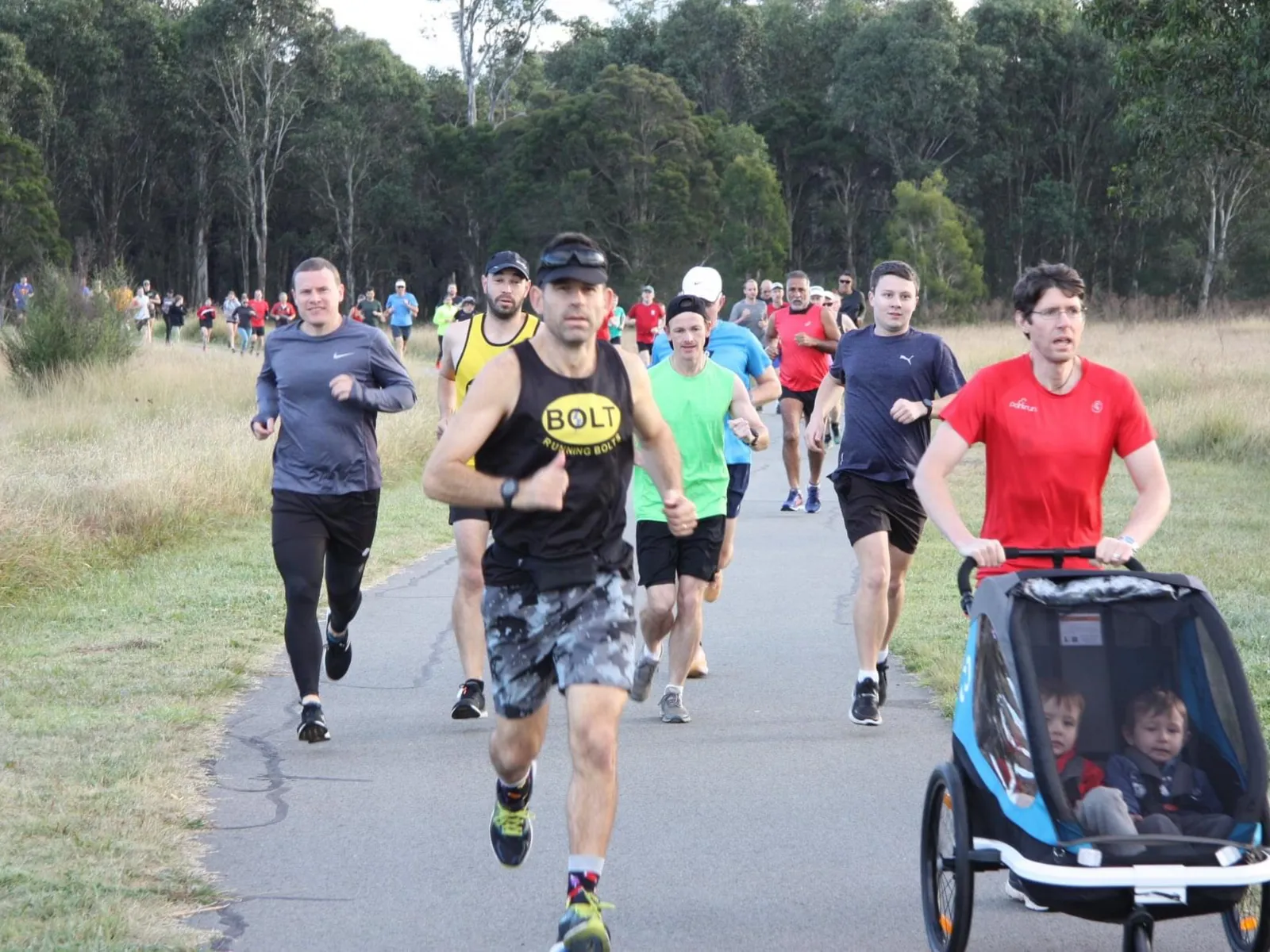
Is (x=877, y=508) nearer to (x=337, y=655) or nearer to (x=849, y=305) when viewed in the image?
(x=337, y=655)

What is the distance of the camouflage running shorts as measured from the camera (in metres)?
4.96

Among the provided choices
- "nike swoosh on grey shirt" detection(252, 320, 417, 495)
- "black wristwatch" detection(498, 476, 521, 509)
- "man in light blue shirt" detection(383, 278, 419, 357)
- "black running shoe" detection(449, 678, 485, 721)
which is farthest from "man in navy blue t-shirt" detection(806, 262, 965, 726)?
"man in light blue shirt" detection(383, 278, 419, 357)

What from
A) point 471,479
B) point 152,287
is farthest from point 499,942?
point 152,287

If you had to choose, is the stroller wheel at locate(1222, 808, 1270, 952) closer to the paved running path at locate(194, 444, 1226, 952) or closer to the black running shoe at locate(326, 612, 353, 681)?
the paved running path at locate(194, 444, 1226, 952)

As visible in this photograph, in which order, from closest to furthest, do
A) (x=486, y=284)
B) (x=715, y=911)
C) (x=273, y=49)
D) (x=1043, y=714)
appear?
(x=1043, y=714) < (x=715, y=911) < (x=486, y=284) < (x=273, y=49)

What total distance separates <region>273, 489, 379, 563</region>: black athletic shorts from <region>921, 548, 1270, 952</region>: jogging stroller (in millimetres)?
3550

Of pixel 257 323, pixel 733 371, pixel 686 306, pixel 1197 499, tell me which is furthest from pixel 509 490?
pixel 257 323

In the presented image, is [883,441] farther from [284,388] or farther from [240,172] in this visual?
[240,172]

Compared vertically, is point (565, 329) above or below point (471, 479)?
above

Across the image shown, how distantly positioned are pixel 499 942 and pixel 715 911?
679 millimetres

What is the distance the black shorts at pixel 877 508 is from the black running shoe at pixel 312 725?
245 centimetres

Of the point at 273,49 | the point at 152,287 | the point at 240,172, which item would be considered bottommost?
the point at 152,287

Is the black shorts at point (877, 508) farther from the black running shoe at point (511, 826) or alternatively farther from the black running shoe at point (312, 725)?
the black running shoe at point (511, 826)

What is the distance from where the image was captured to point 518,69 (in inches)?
3076
